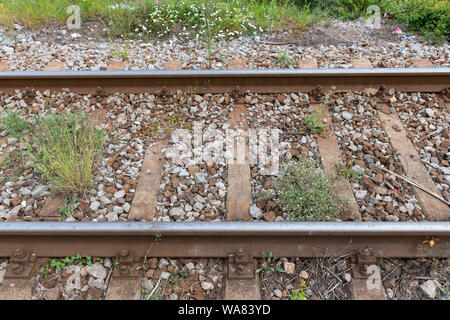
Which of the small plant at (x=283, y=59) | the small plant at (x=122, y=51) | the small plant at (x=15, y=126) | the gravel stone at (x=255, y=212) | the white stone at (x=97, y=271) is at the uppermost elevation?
the small plant at (x=283, y=59)

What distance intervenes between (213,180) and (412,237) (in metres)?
1.70

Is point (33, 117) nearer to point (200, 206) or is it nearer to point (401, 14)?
point (200, 206)

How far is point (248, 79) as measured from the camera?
409 centimetres

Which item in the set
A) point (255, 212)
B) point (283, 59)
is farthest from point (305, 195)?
point (283, 59)

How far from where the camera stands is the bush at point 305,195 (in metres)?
2.88

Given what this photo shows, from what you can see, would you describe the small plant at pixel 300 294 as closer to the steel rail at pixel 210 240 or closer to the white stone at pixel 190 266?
the steel rail at pixel 210 240

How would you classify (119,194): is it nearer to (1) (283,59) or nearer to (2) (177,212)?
(2) (177,212)

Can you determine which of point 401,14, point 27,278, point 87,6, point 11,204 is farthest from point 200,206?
point 401,14

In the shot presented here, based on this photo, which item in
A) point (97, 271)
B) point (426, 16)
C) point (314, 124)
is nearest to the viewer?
point (97, 271)

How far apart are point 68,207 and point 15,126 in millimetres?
1377

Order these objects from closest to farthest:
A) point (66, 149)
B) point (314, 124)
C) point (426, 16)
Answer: point (66, 149) → point (314, 124) → point (426, 16)

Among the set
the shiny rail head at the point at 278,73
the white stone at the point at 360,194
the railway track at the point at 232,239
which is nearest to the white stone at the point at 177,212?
the railway track at the point at 232,239

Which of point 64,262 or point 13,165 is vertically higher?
point 13,165

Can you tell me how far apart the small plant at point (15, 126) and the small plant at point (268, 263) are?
2829 millimetres
